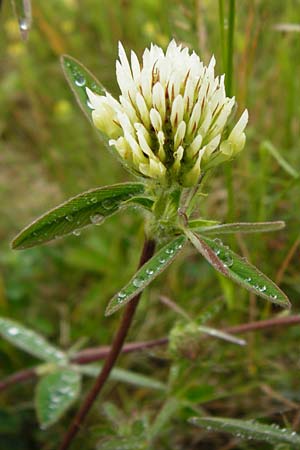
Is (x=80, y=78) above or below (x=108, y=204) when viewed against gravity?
above

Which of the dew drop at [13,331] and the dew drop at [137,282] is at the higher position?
the dew drop at [137,282]

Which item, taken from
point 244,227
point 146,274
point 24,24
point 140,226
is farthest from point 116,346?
point 140,226

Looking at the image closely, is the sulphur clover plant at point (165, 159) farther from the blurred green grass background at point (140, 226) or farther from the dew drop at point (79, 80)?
the blurred green grass background at point (140, 226)

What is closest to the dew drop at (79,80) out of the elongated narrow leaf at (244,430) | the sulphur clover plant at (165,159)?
the sulphur clover plant at (165,159)

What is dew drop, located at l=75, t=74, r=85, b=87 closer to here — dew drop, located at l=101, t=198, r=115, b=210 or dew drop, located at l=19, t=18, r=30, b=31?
dew drop, located at l=19, t=18, r=30, b=31

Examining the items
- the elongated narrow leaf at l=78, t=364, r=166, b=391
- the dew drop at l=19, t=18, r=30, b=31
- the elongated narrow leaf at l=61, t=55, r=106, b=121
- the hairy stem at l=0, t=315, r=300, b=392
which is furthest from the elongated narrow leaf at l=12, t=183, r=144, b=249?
the elongated narrow leaf at l=78, t=364, r=166, b=391

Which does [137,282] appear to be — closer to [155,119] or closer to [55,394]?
[155,119]
